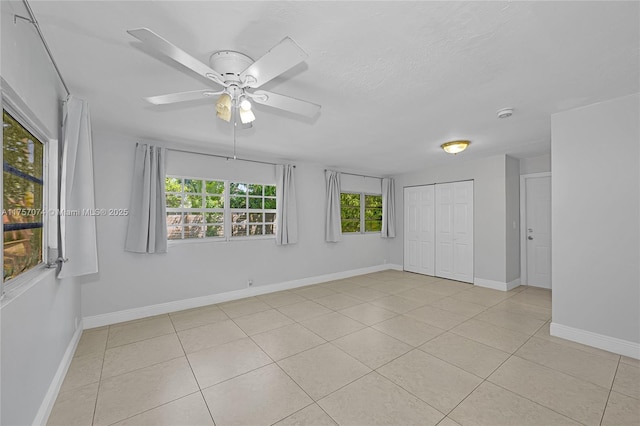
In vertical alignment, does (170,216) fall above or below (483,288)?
above

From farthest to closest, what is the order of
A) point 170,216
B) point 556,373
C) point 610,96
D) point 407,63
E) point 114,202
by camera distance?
point 170,216, point 114,202, point 610,96, point 556,373, point 407,63

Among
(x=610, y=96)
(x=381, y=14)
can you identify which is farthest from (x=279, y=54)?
(x=610, y=96)

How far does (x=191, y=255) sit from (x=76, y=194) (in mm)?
1897

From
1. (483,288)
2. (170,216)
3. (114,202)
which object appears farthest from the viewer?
(483,288)

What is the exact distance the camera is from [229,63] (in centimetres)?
168

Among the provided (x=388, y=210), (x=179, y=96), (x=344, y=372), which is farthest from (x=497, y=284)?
(x=179, y=96)

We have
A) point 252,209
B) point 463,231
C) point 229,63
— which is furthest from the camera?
point 463,231

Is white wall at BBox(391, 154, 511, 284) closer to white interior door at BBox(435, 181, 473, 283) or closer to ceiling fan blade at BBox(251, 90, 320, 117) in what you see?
white interior door at BBox(435, 181, 473, 283)

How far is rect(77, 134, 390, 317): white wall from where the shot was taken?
11.0 feet

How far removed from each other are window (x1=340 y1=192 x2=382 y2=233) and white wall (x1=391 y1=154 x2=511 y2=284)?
1.90 m

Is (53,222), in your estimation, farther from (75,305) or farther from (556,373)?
(556,373)

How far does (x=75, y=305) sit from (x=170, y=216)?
1.46 metres

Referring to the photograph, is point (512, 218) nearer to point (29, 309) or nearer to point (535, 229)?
point (535, 229)

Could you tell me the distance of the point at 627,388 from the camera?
2.04 metres
